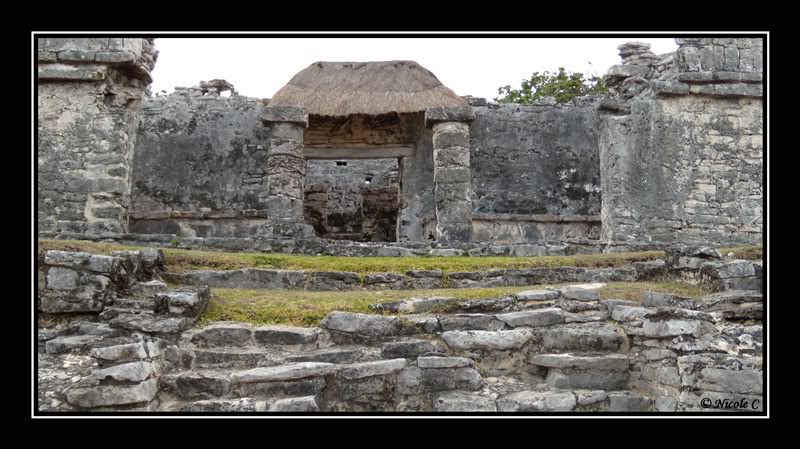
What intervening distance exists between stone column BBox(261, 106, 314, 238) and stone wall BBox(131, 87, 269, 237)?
2.78 m

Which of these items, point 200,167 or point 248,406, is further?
point 200,167

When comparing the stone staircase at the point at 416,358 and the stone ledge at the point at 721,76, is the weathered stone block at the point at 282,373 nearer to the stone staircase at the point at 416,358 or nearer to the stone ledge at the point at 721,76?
the stone staircase at the point at 416,358

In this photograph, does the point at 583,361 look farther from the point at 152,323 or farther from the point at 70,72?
the point at 70,72

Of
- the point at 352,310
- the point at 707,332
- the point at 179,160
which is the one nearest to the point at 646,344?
the point at 707,332

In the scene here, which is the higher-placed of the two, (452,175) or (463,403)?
(452,175)

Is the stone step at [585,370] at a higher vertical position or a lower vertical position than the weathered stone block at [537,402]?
higher

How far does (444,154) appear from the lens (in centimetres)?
1084

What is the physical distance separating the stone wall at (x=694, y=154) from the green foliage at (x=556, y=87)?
925cm

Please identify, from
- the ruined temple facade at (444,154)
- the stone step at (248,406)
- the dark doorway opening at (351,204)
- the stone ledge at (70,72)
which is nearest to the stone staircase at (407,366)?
the stone step at (248,406)

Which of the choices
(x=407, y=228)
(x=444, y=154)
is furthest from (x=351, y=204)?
(x=444, y=154)

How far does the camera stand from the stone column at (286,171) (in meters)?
10.4

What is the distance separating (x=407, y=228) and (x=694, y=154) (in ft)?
17.5

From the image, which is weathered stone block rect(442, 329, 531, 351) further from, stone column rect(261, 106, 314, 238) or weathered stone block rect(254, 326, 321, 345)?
stone column rect(261, 106, 314, 238)

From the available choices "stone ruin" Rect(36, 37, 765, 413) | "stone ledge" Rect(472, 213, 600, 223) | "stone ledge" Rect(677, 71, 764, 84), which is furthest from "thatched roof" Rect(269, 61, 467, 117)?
"stone ledge" Rect(677, 71, 764, 84)
